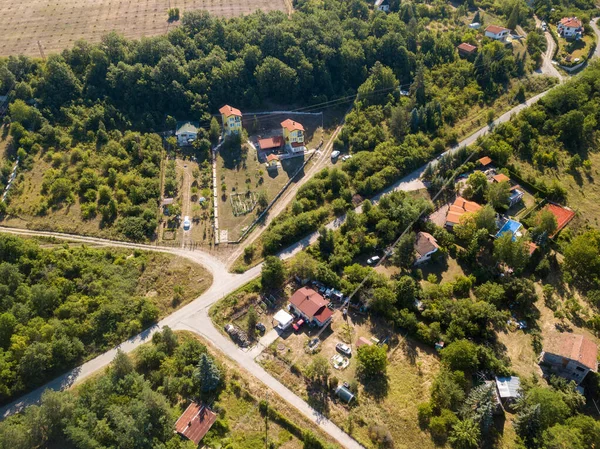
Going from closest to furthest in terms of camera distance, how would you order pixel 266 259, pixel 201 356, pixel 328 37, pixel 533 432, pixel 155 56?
pixel 533 432
pixel 201 356
pixel 266 259
pixel 155 56
pixel 328 37

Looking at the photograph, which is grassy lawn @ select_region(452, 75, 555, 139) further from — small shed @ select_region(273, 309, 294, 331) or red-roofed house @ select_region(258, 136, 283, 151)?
small shed @ select_region(273, 309, 294, 331)

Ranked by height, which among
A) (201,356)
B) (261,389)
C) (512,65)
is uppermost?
(512,65)

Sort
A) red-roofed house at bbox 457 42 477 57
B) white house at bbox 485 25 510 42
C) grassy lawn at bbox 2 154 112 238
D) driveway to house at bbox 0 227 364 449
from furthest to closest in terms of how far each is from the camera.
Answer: white house at bbox 485 25 510 42
red-roofed house at bbox 457 42 477 57
grassy lawn at bbox 2 154 112 238
driveway to house at bbox 0 227 364 449

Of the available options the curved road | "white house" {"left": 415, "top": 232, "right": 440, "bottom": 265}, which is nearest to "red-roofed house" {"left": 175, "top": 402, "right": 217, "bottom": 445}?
the curved road

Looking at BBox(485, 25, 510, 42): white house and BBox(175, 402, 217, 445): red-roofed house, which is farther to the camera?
BBox(485, 25, 510, 42): white house

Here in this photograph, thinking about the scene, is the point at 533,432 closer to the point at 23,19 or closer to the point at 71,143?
the point at 71,143

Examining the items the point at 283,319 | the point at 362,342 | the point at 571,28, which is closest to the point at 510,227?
the point at 362,342

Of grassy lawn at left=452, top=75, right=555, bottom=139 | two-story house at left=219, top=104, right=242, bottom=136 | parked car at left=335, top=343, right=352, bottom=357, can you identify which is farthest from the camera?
grassy lawn at left=452, top=75, right=555, bottom=139

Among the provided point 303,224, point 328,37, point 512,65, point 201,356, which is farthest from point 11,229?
point 512,65
